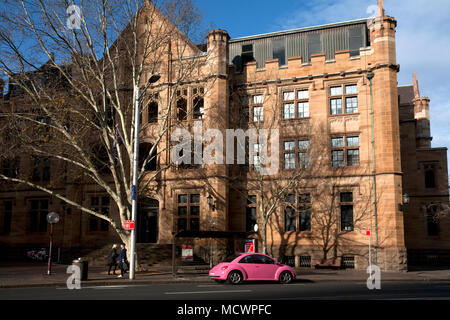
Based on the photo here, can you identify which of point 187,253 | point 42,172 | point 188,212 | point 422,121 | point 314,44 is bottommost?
point 187,253

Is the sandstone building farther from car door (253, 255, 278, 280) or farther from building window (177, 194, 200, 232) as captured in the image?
car door (253, 255, 278, 280)

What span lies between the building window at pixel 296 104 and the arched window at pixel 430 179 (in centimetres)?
1715

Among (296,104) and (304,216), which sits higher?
(296,104)

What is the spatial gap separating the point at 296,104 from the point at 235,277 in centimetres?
1673

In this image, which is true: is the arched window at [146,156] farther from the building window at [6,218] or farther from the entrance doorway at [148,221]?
the building window at [6,218]

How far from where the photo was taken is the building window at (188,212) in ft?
99.9

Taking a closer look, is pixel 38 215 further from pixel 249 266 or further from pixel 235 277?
pixel 249 266

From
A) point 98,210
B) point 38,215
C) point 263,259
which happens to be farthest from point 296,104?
point 38,215

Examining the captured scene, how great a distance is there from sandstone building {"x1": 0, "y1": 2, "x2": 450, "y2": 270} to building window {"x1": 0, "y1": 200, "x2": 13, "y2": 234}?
5.83m

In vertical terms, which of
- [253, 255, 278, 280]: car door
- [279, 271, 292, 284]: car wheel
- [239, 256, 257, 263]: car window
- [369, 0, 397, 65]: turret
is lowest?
[279, 271, 292, 284]: car wheel

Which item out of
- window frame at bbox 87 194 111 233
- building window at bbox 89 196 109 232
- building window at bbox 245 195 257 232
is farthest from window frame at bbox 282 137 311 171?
building window at bbox 89 196 109 232

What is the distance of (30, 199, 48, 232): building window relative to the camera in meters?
36.3

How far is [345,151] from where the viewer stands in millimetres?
29094

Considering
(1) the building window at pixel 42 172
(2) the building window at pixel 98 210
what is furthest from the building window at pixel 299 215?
(1) the building window at pixel 42 172
